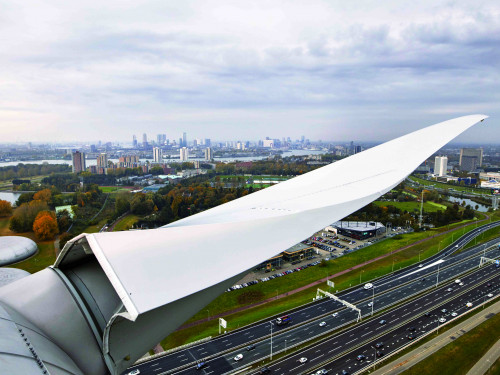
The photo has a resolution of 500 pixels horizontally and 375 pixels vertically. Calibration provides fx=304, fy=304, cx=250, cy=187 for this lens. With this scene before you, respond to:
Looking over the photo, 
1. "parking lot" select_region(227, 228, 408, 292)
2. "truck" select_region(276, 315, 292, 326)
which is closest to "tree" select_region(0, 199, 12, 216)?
"parking lot" select_region(227, 228, 408, 292)

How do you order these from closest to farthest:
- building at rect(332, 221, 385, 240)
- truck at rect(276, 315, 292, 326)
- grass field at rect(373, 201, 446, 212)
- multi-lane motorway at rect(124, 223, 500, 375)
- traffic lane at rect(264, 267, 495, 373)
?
multi-lane motorway at rect(124, 223, 500, 375) → traffic lane at rect(264, 267, 495, 373) → truck at rect(276, 315, 292, 326) → building at rect(332, 221, 385, 240) → grass field at rect(373, 201, 446, 212)

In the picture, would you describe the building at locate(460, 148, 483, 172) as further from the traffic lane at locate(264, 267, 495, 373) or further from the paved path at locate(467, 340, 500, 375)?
the paved path at locate(467, 340, 500, 375)

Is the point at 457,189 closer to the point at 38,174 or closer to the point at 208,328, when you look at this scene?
the point at 208,328

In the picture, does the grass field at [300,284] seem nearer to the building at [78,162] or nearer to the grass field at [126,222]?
the grass field at [126,222]

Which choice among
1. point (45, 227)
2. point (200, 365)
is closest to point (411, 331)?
point (200, 365)

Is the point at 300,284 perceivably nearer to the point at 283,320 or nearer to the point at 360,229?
the point at 283,320

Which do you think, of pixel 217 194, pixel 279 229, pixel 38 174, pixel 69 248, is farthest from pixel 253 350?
pixel 38 174
